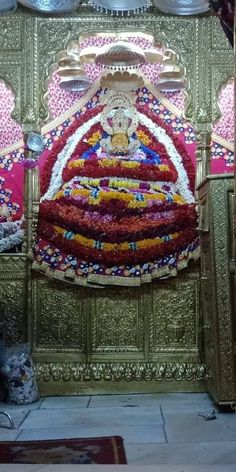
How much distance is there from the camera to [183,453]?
3.31m

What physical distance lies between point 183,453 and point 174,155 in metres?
3.18

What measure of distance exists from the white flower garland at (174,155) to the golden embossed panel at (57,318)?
1.34 meters

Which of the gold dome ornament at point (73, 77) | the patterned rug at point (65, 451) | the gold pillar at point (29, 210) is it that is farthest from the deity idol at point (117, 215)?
the patterned rug at point (65, 451)

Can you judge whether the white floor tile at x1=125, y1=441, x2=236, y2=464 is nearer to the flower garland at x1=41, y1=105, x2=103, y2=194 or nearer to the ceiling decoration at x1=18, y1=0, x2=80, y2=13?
the flower garland at x1=41, y1=105, x2=103, y2=194

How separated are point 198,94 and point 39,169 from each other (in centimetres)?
163

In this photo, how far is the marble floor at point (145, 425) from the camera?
130 inches

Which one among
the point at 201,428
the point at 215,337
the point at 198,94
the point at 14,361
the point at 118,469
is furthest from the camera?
the point at 198,94

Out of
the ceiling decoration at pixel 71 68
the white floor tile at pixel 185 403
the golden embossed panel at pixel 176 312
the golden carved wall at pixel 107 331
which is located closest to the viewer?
the white floor tile at pixel 185 403

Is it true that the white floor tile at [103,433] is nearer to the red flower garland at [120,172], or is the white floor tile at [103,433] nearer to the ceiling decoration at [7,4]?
the red flower garland at [120,172]

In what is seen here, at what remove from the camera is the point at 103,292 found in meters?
5.35

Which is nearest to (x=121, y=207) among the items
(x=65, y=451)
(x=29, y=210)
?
Result: (x=29, y=210)

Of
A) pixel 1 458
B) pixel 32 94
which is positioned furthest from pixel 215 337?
pixel 32 94

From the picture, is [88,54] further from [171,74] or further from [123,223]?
[123,223]

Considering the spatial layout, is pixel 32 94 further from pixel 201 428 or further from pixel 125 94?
pixel 201 428
